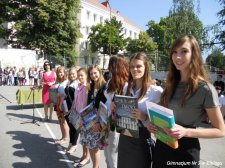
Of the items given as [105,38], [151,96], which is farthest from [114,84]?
[105,38]

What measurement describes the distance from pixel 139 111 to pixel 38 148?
4623 millimetres

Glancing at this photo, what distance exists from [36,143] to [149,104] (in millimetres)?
5535

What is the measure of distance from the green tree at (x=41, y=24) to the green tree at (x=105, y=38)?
15.4 metres

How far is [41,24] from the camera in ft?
125

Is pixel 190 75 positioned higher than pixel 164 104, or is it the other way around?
pixel 190 75

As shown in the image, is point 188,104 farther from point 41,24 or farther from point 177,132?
point 41,24

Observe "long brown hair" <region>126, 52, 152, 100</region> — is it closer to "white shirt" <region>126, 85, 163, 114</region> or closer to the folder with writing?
"white shirt" <region>126, 85, 163, 114</region>

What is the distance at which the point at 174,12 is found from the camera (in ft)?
125

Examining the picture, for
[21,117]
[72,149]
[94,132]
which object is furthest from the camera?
[21,117]

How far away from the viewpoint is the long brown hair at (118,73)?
3.91m

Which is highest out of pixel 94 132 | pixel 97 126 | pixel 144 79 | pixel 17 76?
pixel 144 79

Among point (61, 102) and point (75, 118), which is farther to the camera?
point (61, 102)

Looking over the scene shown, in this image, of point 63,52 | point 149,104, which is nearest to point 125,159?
point 149,104

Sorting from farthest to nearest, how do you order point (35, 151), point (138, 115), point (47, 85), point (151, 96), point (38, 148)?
point (47, 85) → point (38, 148) → point (35, 151) → point (151, 96) → point (138, 115)
